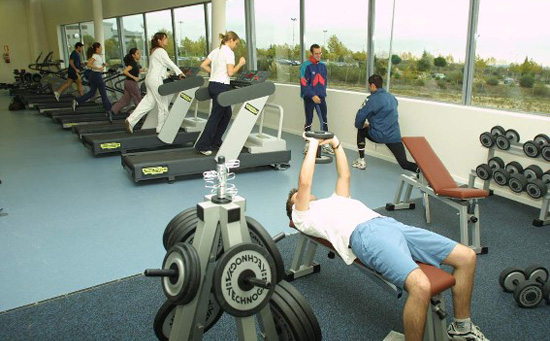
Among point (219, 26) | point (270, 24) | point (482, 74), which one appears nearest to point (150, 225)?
point (482, 74)

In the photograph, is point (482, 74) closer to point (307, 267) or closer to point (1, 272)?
point (307, 267)

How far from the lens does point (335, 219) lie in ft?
7.91

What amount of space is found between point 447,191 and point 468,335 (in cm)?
141

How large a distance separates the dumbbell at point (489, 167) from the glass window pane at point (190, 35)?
7.41 m

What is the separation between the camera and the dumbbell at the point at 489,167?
4312mm

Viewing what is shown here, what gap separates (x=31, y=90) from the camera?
42.5ft

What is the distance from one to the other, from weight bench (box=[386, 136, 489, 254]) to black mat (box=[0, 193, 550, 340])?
8.4 inches

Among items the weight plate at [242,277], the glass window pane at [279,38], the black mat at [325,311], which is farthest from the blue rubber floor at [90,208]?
the glass window pane at [279,38]

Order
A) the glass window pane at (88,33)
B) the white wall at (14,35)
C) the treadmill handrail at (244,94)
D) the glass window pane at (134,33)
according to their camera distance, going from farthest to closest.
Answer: the white wall at (14,35) → the glass window pane at (88,33) → the glass window pane at (134,33) → the treadmill handrail at (244,94)

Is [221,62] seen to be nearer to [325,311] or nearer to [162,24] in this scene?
[325,311]

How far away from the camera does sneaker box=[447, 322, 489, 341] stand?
220 centimetres

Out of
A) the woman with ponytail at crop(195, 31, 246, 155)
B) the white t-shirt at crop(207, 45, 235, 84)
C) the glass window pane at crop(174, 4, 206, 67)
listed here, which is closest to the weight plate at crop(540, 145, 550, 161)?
the woman with ponytail at crop(195, 31, 246, 155)

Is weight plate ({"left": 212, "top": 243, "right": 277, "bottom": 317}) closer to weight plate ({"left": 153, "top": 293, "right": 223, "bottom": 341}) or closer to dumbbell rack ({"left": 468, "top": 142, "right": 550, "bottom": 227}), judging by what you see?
weight plate ({"left": 153, "top": 293, "right": 223, "bottom": 341})

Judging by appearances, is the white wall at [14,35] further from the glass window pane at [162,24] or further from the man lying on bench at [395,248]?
the man lying on bench at [395,248]
